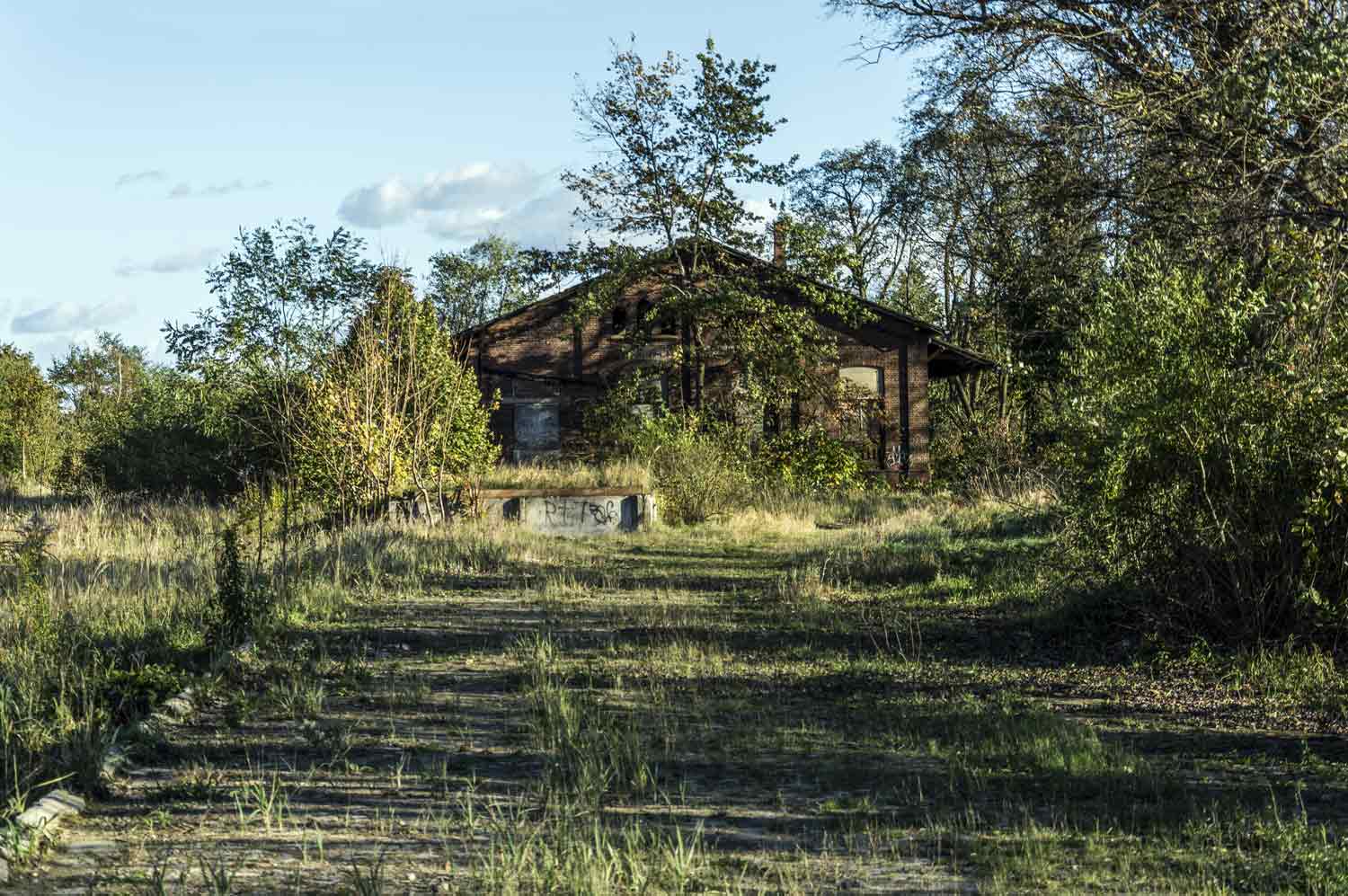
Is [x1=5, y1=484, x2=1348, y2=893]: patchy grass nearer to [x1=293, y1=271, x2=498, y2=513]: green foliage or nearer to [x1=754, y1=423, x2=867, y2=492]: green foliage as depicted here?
[x1=293, y1=271, x2=498, y2=513]: green foliage

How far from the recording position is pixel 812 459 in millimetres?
31297

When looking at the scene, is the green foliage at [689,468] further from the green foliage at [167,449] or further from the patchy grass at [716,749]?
the patchy grass at [716,749]

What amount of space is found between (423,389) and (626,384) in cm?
1357

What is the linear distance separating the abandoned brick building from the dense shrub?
25.2 m

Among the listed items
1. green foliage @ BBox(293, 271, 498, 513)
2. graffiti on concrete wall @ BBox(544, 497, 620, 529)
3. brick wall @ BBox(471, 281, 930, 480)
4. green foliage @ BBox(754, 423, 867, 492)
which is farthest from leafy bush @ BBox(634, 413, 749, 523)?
brick wall @ BBox(471, 281, 930, 480)

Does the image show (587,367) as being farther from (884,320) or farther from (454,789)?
(454,789)

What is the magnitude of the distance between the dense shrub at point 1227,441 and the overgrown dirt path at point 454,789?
3.12 m

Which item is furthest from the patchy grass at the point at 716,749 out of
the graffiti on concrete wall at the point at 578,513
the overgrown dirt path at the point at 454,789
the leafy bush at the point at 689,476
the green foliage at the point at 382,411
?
the leafy bush at the point at 689,476

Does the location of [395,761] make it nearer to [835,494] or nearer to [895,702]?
[895,702]

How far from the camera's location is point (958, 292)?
4597 cm

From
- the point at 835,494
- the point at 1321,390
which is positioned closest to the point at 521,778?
the point at 1321,390

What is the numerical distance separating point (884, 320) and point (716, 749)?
95.9 ft

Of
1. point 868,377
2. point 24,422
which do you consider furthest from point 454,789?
point 24,422

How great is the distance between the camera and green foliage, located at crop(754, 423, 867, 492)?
30.5 meters
